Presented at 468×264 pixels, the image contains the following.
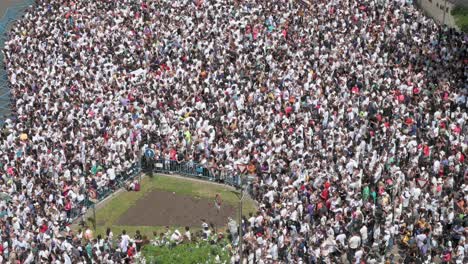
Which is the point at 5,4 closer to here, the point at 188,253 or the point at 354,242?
the point at 188,253

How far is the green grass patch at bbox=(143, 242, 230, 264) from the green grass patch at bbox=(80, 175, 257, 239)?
8.66 feet

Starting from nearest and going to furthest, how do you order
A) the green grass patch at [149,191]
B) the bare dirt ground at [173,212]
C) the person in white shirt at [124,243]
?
the person in white shirt at [124,243], the green grass patch at [149,191], the bare dirt ground at [173,212]

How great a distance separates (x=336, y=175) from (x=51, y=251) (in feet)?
35.3

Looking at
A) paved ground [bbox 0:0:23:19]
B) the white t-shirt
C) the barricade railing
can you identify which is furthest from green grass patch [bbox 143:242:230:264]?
paved ground [bbox 0:0:23:19]

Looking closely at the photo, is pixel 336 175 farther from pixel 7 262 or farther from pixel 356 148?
pixel 7 262

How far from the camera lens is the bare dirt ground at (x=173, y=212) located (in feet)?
113

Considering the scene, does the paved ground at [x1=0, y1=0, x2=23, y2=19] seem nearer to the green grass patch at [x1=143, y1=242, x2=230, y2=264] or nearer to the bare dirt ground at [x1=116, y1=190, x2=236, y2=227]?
the bare dirt ground at [x1=116, y1=190, x2=236, y2=227]

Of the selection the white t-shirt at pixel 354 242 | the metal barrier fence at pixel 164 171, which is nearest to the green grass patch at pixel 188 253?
the white t-shirt at pixel 354 242

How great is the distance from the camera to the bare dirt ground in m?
34.4

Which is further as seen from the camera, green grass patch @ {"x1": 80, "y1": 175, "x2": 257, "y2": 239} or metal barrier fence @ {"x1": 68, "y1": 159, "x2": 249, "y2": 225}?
metal barrier fence @ {"x1": 68, "y1": 159, "x2": 249, "y2": 225}

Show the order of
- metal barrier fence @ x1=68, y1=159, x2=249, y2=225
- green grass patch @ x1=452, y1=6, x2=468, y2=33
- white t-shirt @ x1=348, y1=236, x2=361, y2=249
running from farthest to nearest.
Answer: green grass patch @ x1=452, y1=6, x2=468, y2=33 < metal barrier fence @ x1=68, y1=159, x2=249, y2=225 < white t-shirt @ x1=348, y1=236, x2=361, y2=249

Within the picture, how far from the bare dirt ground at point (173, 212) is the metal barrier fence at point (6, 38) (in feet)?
31.0

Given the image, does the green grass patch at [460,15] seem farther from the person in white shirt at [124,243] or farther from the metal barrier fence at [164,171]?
the person in white shirt at [124,243]

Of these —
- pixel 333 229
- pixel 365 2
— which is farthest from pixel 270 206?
pixel 365 2
